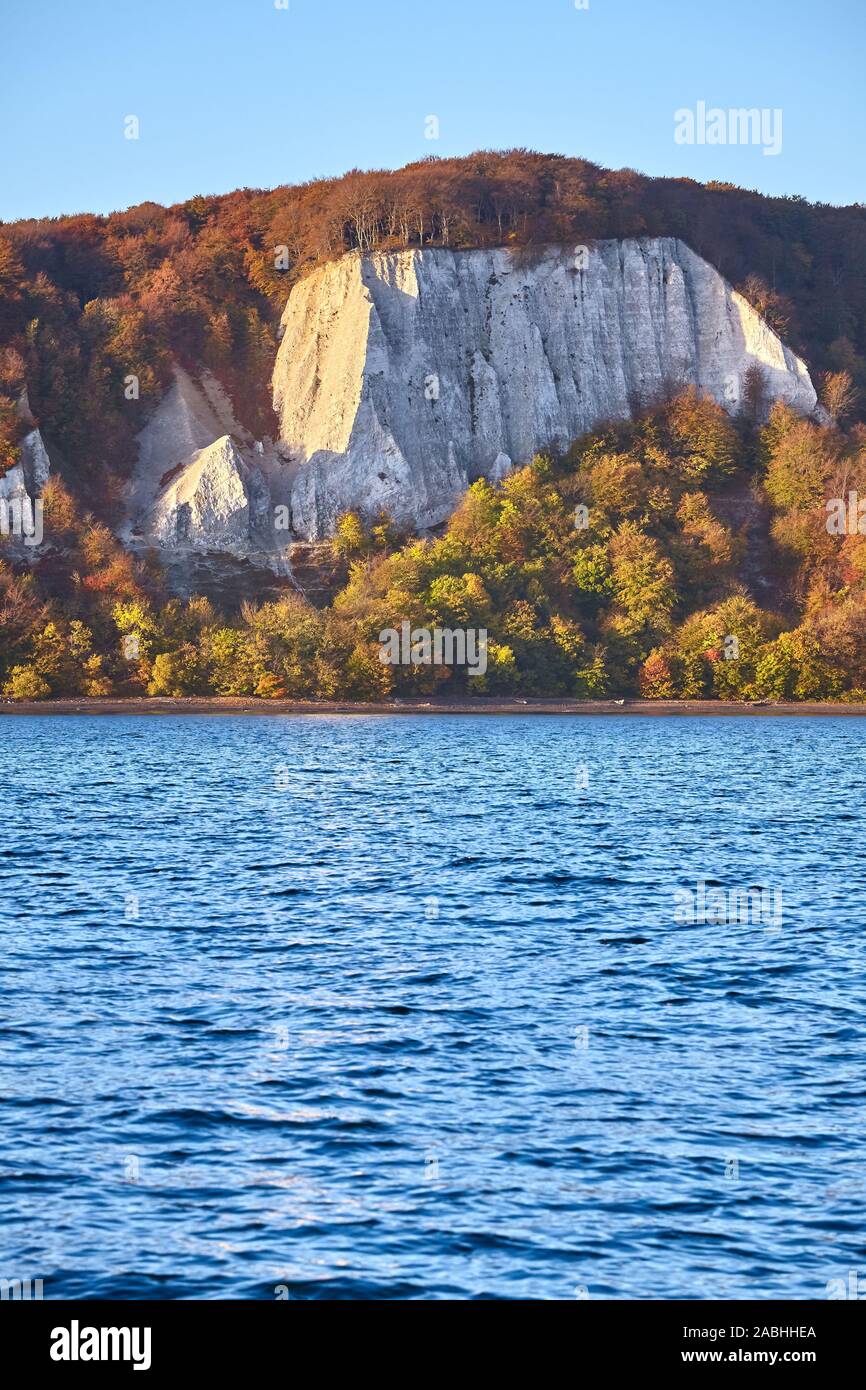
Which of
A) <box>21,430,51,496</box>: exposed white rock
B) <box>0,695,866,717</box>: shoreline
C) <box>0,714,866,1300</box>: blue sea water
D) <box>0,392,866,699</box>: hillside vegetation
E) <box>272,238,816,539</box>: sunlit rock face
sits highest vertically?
<box>272,238,816,539</box>: sunlit rock face

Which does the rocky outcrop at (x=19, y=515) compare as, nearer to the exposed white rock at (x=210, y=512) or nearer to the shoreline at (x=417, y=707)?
the exposed white rock at (x=210, y=512)

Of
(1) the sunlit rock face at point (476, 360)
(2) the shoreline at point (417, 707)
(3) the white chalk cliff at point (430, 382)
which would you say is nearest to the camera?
(2) the shoreline at point (417, 707)

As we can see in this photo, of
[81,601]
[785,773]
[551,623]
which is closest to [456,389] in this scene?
[551,623]

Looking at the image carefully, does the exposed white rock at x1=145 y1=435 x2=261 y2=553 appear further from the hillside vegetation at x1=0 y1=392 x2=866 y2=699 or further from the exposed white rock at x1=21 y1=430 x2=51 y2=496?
the exposed white rock at x1=21 y1=430 x2=51 y2=496

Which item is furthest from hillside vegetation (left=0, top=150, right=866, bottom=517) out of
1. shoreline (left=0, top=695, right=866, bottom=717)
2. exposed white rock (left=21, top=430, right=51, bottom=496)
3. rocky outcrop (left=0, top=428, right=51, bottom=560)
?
shoreline (left=0, top=695, right=866, bottom=717)

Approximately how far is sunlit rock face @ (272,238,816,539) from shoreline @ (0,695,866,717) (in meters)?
19.3

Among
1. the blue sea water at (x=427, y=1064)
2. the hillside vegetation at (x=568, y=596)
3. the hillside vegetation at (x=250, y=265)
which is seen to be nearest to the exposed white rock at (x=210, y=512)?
the hillside vegetation at (x=568, y=596)

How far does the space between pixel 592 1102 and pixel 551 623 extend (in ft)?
321

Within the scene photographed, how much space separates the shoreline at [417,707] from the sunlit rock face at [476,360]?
19.3m

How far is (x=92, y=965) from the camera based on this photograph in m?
26.9

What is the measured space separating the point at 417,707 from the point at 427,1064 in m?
90.1

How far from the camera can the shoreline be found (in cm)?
10906

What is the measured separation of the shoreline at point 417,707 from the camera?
109062 millimetres

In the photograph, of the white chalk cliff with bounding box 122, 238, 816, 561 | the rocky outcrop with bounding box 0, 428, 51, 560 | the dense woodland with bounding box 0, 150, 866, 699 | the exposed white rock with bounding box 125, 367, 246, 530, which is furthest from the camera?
the exposed white rock with bounding box 125, 367, 246, 530
